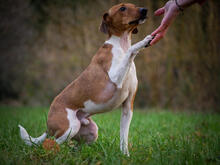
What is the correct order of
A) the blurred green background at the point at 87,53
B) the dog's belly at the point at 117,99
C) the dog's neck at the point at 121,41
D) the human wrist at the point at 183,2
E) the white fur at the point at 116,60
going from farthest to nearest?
1. the blurred green background at the point at 87,53
2. the dog's neck at the point at 121,41
3. the dog's belly at the point at 117,99
4. the white fur at the point at 116,60
5. the human wrist at the point at 183,2

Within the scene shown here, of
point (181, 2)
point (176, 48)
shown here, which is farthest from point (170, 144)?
point (176, 48)

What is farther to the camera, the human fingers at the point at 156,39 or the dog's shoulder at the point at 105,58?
the dog's shoulder at the point at 105,58

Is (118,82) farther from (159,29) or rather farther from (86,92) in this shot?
(159,29)

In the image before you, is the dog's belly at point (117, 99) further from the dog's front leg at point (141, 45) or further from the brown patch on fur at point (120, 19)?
the brown patch on fur at point (120, 19)

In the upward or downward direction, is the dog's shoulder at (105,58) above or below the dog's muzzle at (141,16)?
below

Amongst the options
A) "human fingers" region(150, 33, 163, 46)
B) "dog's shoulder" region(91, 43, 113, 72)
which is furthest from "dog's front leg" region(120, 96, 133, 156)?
"human fingers" region(150, 33, 163, 46)

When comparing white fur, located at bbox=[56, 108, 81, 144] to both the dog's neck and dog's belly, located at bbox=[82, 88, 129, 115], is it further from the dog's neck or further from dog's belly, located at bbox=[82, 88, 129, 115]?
the dog's neck

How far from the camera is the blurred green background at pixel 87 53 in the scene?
7688 millimetres

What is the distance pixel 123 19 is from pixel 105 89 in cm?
87

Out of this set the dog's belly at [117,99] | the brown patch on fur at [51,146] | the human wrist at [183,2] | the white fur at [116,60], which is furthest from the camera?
the dog's belly at [117,99]

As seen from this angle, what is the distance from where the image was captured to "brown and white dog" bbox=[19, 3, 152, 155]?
286 centimetres

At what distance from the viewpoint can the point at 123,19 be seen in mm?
2922

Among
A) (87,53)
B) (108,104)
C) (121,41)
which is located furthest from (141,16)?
(87,53)

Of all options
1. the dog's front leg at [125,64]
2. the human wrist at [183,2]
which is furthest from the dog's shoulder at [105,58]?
the human wrist at [183,2]
